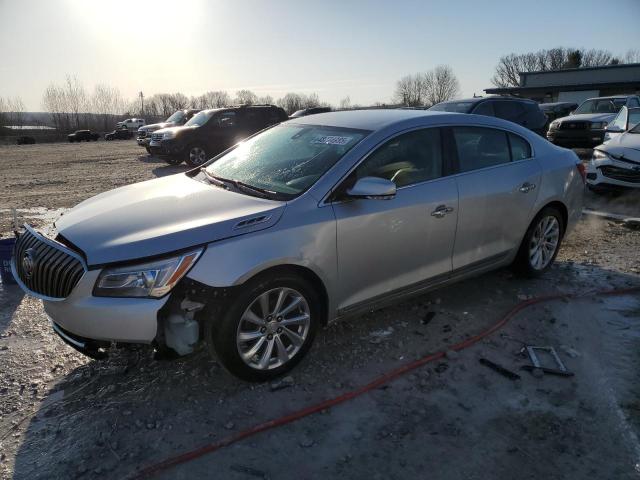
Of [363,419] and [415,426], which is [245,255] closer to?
[363,419]

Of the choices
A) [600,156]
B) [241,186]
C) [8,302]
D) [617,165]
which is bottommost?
[8,302]

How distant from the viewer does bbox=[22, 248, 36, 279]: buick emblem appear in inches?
123

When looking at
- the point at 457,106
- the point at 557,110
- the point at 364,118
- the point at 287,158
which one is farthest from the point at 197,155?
the point at 557,110

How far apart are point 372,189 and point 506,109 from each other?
10285 millimetres

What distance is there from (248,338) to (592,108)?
16963 mm

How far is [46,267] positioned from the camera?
300 cm

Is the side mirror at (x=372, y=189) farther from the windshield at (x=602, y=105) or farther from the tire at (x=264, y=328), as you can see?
the windshield at (x=602, y=105)

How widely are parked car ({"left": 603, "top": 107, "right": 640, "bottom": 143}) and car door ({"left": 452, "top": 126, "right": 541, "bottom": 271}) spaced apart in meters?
5.46

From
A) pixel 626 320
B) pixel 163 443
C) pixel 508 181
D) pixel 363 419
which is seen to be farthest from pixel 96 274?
pixel 626 320

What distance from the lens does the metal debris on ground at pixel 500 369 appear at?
3.27 m

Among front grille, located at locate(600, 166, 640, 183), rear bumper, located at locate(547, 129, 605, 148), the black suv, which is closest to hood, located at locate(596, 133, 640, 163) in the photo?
front grille, located at locate(600, 166, 640, 183)

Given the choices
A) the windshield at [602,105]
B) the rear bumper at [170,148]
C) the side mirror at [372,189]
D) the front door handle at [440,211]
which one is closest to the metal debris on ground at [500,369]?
the front door handle at [440,211]

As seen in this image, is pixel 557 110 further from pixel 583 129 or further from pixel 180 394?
pixel 180 394

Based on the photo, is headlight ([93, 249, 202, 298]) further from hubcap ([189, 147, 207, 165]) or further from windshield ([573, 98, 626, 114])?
windshield ([573, 98, 626, 114])
